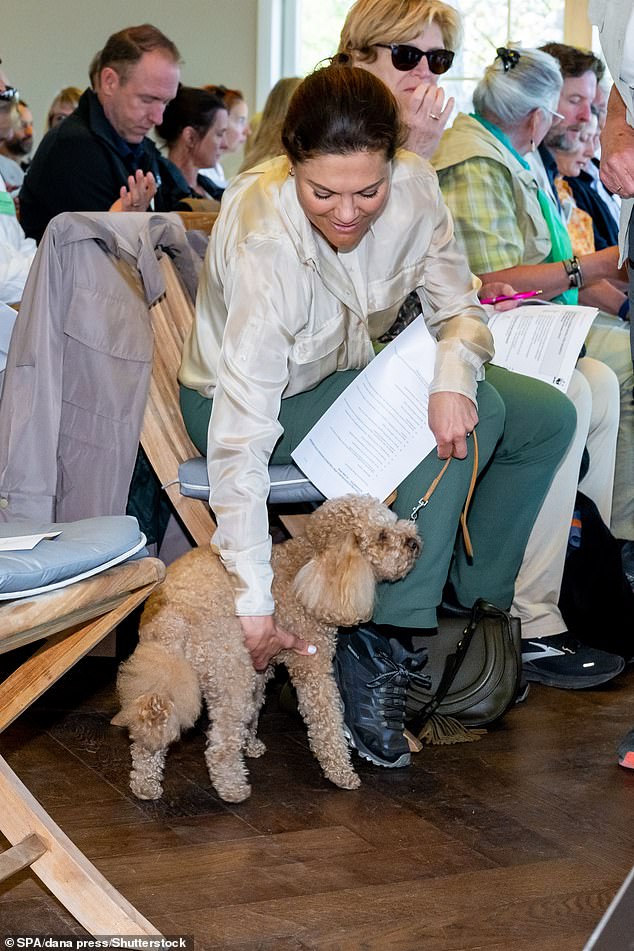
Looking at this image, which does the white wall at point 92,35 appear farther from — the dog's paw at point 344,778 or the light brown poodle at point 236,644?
the dog's paw at point 344,778

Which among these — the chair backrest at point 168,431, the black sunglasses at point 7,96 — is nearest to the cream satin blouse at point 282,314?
the chair backrest at point 168,431

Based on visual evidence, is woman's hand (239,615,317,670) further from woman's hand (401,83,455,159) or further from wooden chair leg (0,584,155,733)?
woman's hand (401,83,455,159)

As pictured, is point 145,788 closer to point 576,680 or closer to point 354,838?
point 354,838

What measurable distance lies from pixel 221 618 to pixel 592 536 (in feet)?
3.76

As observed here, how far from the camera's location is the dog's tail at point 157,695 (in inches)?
75.1

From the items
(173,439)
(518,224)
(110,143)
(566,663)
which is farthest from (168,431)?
(110,143)

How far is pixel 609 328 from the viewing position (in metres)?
3.43

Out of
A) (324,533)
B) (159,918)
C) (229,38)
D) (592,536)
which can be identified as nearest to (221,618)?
(324,533)

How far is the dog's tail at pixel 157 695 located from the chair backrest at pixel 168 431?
0.47m

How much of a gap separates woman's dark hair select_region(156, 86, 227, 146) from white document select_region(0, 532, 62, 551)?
3.91m

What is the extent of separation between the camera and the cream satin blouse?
198 cm

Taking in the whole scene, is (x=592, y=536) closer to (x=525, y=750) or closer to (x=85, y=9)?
(x=525, y=750)

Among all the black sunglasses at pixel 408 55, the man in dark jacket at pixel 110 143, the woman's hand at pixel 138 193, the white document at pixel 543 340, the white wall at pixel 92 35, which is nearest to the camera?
the white document at pixel 543 340

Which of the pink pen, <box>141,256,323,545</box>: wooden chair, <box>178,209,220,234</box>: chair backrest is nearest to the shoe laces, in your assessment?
<box>141,256,323,545</box>: wooden chair
